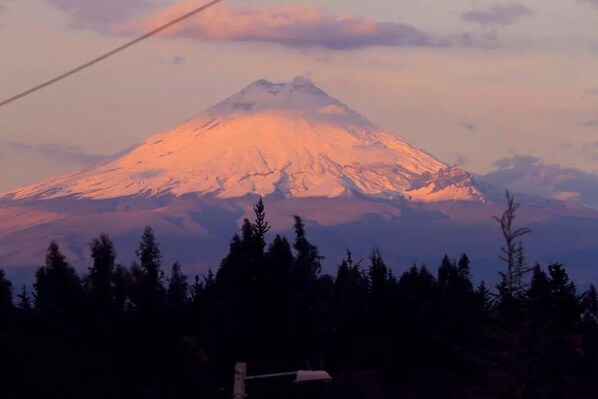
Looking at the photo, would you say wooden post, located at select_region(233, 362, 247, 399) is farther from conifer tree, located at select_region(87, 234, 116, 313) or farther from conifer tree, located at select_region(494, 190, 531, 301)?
conifer tree, located at select_region(87, 234, 116, 313)

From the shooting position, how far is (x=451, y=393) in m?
44.9

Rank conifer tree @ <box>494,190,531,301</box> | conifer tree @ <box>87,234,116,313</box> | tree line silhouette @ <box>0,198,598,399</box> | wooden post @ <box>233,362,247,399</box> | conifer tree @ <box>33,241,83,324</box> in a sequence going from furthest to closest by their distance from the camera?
conifer tree @ <box>87,234,116,313</box> → conifer tree @ <box>33,241,83,324</box> → tree line silhouette @ <box>0,198,598,399</box> → conifer tree @ <box>494,190,531,301</box> → wooden post @ <box>233,362,247,399</box>

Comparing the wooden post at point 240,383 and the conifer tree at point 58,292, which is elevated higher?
the conifer tree at point 58,292

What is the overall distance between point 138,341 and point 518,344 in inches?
788

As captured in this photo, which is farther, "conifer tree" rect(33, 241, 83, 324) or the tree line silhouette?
"conifer tree" rect(33, 241, 83, 324)

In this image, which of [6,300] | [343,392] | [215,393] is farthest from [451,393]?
[6,300]

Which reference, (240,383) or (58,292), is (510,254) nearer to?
(240,383)

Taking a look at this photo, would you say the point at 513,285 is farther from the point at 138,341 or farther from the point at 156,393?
the point at 138,341

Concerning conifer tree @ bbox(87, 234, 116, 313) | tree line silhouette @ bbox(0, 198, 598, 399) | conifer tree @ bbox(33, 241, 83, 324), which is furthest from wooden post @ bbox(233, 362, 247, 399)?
conifer tree @ bbox(87, 234, 116, 313)

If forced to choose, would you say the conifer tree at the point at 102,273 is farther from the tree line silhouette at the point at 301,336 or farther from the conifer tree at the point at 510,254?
the conifer tree at the point at 510,254

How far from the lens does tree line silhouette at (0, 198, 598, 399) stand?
1187 inches

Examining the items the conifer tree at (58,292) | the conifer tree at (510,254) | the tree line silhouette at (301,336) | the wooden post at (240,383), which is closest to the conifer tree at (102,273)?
the tree line silhouette at (301,336)

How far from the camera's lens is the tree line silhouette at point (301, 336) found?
30156 mm

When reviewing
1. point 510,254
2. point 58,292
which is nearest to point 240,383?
point 510,254
